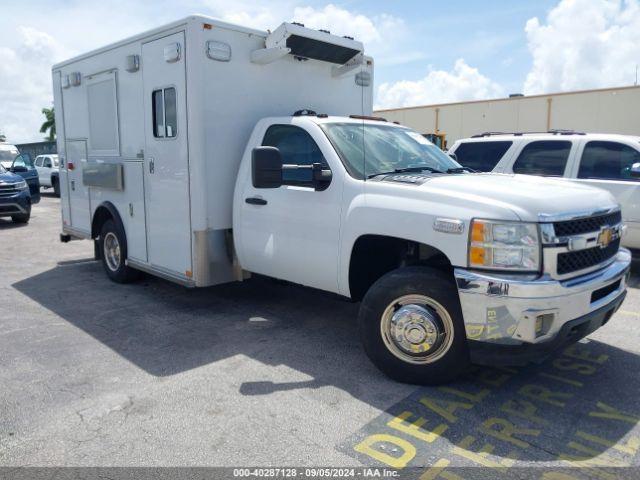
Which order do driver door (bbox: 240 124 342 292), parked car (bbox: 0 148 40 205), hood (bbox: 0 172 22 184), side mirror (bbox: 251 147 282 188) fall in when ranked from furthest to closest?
parked car (bbox: 0 148 40 205), hood (bbox: 0 172 22 184), driver door (bbox: 240 124 342 292), side mirror (bbox: 251 147 282 188)

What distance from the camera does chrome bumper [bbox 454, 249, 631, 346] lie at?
3.39 meters

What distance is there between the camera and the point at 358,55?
6.40 metres

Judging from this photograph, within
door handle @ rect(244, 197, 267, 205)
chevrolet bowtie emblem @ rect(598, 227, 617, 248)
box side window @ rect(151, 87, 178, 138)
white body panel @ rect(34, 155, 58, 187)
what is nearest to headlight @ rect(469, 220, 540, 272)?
chevrolet bowtie emblem @ rect(598, 227, 617, 248)

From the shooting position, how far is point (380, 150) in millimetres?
4852

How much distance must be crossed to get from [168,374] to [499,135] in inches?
252

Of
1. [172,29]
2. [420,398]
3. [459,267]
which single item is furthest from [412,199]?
[172,29]

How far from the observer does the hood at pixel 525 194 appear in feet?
11.6

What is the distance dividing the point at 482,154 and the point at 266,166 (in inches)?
194

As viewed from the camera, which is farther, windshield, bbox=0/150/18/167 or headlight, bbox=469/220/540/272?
windshield, bbox=0/150/18/167

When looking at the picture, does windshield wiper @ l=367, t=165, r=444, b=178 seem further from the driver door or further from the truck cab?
the driver door

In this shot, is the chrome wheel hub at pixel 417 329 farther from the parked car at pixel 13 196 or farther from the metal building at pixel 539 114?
the metal building at pixel 539 114

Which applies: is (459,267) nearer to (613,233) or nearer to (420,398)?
(420,398)

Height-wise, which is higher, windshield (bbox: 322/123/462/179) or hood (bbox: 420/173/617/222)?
windshield (bbox: 322/123/462/179)

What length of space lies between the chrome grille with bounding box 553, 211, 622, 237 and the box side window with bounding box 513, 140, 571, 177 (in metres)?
3.86
